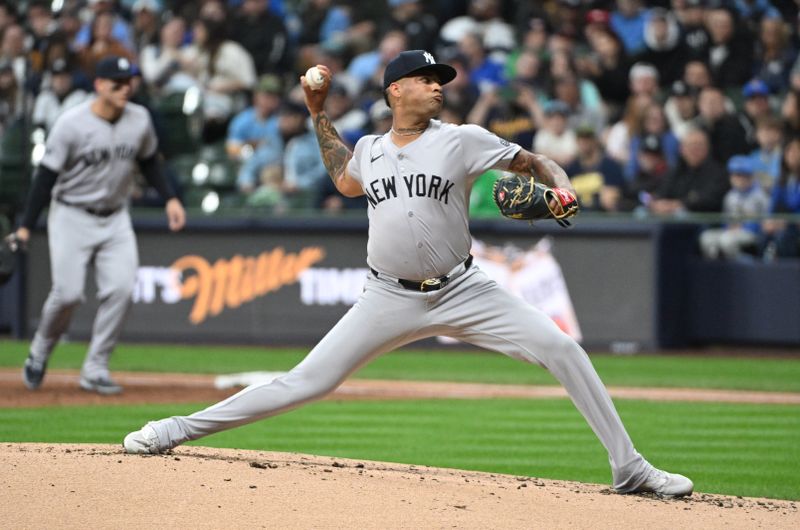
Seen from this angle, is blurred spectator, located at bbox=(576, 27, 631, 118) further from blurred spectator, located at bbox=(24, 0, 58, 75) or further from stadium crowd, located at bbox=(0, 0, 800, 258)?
blurred spectator, located at bbox=(24, 0, 58, 75)

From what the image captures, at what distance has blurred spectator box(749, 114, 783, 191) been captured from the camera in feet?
48.8

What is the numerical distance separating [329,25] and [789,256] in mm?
8091

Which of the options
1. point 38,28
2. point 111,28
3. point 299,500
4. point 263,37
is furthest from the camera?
point 38,28

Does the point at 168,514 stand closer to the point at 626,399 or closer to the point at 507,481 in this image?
the point at 507,481

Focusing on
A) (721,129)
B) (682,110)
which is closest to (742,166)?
(721,129)

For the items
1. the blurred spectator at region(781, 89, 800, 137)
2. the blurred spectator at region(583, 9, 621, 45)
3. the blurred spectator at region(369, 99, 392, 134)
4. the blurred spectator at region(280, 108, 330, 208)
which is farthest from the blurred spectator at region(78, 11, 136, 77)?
the blurred spectator at region(781, 89, 800, 137)

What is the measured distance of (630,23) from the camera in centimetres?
1766

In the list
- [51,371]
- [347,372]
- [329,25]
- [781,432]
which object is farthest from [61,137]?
[329,25]

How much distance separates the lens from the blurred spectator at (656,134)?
15578mm

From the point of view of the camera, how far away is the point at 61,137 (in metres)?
10.2

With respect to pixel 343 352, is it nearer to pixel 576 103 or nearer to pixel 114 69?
pixel 114 69

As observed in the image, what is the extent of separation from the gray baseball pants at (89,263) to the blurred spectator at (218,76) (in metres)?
8.20

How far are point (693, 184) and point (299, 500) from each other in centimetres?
1022

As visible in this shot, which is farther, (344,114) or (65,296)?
(344,114)
